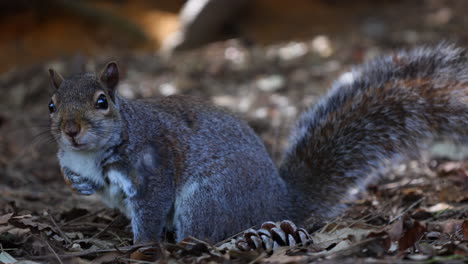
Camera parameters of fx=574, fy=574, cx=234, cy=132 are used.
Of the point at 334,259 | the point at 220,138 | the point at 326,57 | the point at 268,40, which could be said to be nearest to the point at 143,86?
the point at 326,57

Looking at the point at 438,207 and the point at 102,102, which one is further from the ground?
the point at 102,102

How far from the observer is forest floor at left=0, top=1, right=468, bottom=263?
275 centimetres

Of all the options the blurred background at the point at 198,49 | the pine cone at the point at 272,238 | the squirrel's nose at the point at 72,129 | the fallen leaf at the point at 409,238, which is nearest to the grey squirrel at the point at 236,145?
the squirrel's nose at the point at 72,129

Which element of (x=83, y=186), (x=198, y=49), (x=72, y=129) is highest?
(x=198, y=49)

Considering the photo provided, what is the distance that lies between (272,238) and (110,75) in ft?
4.16

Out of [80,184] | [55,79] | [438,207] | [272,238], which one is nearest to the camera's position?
[272,238]

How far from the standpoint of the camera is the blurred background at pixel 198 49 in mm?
6129

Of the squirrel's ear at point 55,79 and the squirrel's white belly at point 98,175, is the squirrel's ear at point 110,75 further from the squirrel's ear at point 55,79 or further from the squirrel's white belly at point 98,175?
the squirrel's white belly at point 98,175

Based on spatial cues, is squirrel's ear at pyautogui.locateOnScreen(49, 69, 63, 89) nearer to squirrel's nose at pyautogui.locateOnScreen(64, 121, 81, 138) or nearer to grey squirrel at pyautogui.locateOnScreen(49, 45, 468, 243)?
grey squirrel at pyautogui.locateOnScreen(49, 45, 468, 243)

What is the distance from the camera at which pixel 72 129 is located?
2.91m

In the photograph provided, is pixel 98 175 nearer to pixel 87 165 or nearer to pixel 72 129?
pixel 87 165

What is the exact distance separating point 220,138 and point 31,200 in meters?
1.77

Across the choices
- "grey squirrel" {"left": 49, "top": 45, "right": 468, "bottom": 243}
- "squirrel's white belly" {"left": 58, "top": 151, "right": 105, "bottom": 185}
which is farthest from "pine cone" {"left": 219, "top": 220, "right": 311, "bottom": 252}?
"squirrel's white belly" {"left": 58, "top": 151, "right": 105, "bottom": 185}

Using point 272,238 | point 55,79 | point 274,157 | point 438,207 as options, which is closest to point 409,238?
point 272,238
